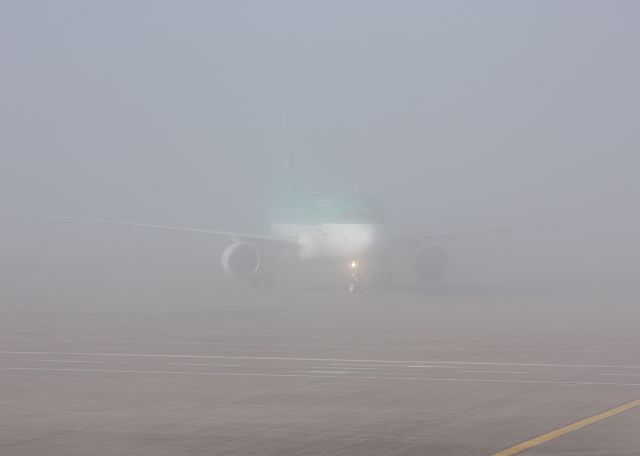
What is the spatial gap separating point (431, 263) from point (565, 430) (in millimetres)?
34532

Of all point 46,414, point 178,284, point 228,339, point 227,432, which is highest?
point 178,284

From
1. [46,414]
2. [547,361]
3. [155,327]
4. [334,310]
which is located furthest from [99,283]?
[46,414]

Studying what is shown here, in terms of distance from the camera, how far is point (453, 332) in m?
27.8

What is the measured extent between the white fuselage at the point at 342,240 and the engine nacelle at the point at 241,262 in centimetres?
228

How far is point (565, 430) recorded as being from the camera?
1393 centimetres

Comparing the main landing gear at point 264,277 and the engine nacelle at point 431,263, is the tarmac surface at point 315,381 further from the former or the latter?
the engine nacelle at point 431,263

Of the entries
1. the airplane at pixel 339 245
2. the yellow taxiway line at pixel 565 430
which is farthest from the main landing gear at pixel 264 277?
the yellow taxiway line at pixel 565 430

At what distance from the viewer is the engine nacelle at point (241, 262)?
46.8m

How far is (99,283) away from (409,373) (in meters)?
33.8

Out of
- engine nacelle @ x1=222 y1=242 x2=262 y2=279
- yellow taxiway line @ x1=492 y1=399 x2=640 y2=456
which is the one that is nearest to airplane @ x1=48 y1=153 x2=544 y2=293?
engine nacelle @ x1=222 y1=242 x2=262 y2=279

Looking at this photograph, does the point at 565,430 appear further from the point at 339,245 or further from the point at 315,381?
the point at 339,245

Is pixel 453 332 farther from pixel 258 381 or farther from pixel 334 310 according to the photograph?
pixel 258 381

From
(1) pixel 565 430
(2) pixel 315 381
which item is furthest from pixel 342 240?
(1) pixel 565 430

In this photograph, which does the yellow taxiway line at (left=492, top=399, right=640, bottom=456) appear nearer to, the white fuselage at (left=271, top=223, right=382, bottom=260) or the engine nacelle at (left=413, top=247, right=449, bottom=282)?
the white fuselage at (left=271, top=223, right=382, bottom=260)
